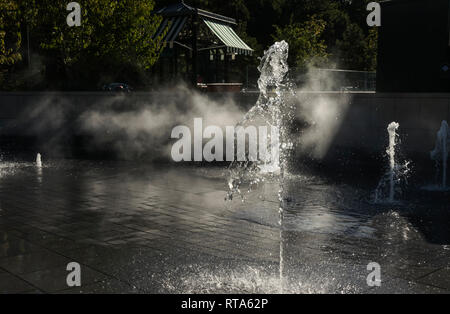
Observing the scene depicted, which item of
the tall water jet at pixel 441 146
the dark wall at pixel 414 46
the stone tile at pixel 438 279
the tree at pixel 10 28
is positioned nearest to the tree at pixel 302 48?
the tree at pixel 10 28

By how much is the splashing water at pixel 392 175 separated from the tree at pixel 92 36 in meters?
13.0

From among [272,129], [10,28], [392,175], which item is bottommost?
[392,175]

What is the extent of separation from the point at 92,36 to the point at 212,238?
1753 cm

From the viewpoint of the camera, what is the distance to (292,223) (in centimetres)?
685

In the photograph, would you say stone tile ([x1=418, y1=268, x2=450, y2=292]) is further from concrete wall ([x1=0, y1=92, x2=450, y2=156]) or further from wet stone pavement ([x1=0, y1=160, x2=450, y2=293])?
concrete wall ([x1=0, y1=92, x2=450, y2=156])

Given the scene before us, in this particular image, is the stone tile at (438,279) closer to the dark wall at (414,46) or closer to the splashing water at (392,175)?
the splashing water at (392,175)

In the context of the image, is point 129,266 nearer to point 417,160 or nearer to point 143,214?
point 143,214

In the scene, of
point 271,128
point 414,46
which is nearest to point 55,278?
point 271,128

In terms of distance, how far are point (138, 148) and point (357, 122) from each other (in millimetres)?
6637

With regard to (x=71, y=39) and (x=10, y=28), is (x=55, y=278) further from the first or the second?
(x=10, y=28)

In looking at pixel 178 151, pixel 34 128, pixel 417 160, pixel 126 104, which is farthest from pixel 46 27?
pixel 417 160

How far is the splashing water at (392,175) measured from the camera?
29.7 ft

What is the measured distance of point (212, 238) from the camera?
236 inches

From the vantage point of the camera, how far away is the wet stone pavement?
14.6 feet
